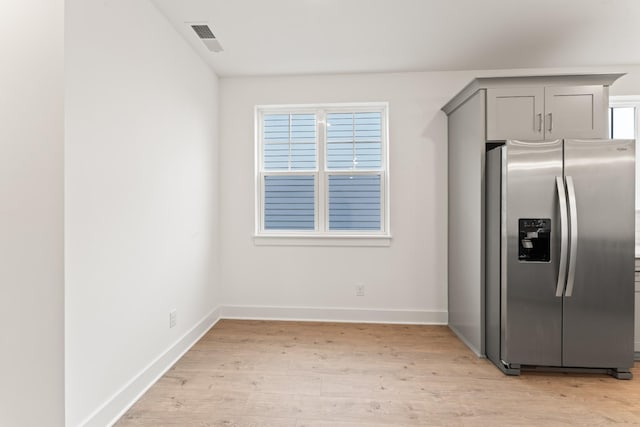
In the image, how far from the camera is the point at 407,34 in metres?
2.83

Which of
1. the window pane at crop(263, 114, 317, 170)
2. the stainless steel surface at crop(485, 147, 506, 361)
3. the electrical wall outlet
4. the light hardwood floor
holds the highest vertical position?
the window pane at crop(263, 114, 317, 170)

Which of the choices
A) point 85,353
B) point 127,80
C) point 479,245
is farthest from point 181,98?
point 479,245

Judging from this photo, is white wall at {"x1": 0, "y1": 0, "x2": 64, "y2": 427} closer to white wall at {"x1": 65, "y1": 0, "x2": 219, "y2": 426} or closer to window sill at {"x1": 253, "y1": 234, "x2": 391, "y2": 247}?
white wall at {"x1": 65, "y1": 0, "x2": 219, "y2": 426}

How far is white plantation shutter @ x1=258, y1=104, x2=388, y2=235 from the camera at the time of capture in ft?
12.3

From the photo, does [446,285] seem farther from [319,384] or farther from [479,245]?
[319,384]

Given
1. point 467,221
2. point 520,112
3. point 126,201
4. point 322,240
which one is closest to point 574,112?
point 520,112

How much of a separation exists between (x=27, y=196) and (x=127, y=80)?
1.50 metres

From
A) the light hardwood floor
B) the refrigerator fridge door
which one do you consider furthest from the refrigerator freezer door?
the light hardwood floor

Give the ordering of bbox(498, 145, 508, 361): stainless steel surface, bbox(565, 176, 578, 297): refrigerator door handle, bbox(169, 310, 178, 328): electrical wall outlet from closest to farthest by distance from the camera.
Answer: bbox(565, 176, 578, 297): refrigerator door handle < bbox(498, 145, 508, 361): stainless steel surface < bbox(169, 310, 178, 328): electrical wall outlet

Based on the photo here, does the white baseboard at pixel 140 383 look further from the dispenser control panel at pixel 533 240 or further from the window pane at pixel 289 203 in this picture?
the dispenser control panel at pixel 533 240

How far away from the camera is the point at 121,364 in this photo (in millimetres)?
2039

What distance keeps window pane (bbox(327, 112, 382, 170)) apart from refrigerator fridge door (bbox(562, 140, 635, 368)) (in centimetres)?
178

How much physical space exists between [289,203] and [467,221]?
6.10ft

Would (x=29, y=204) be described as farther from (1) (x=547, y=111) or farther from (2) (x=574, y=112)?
(2) (x=574, y=112)
